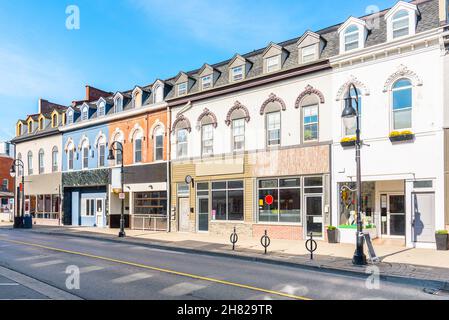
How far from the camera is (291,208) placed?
20.5 m

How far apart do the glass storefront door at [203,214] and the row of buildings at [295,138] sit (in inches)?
3.5

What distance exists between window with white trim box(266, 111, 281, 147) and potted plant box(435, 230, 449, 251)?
28.4ft

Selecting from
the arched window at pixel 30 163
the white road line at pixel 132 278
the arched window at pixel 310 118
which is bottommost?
the white road line at pixel 132 278

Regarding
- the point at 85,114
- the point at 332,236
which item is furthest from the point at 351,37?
the point at 85,114

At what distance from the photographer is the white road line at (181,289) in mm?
9023

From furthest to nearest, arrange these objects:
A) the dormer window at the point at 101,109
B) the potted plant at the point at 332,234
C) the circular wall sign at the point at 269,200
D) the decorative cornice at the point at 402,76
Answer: the dormer window at the point at 101,109, the circular wall sign at the point at 269,200, the potted plant at the point at 332,234, the decorative cornice at the point at 402,76

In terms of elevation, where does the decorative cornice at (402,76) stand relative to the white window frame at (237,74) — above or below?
below

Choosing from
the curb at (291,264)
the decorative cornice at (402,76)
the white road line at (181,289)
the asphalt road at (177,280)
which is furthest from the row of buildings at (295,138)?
the white road line at (181,289)

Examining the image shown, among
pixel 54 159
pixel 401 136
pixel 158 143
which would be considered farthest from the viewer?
pixel 54 159

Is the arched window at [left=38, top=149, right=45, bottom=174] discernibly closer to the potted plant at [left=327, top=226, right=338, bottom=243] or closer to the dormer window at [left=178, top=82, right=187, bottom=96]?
the dormer window at [left=178, top=82, right=187, bottom=96]

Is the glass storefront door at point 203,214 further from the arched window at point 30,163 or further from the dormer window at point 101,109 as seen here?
the arched window at point 30,163

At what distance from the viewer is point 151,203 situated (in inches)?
1093

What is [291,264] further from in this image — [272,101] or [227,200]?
[272,101]

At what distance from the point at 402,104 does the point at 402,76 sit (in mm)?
1188
